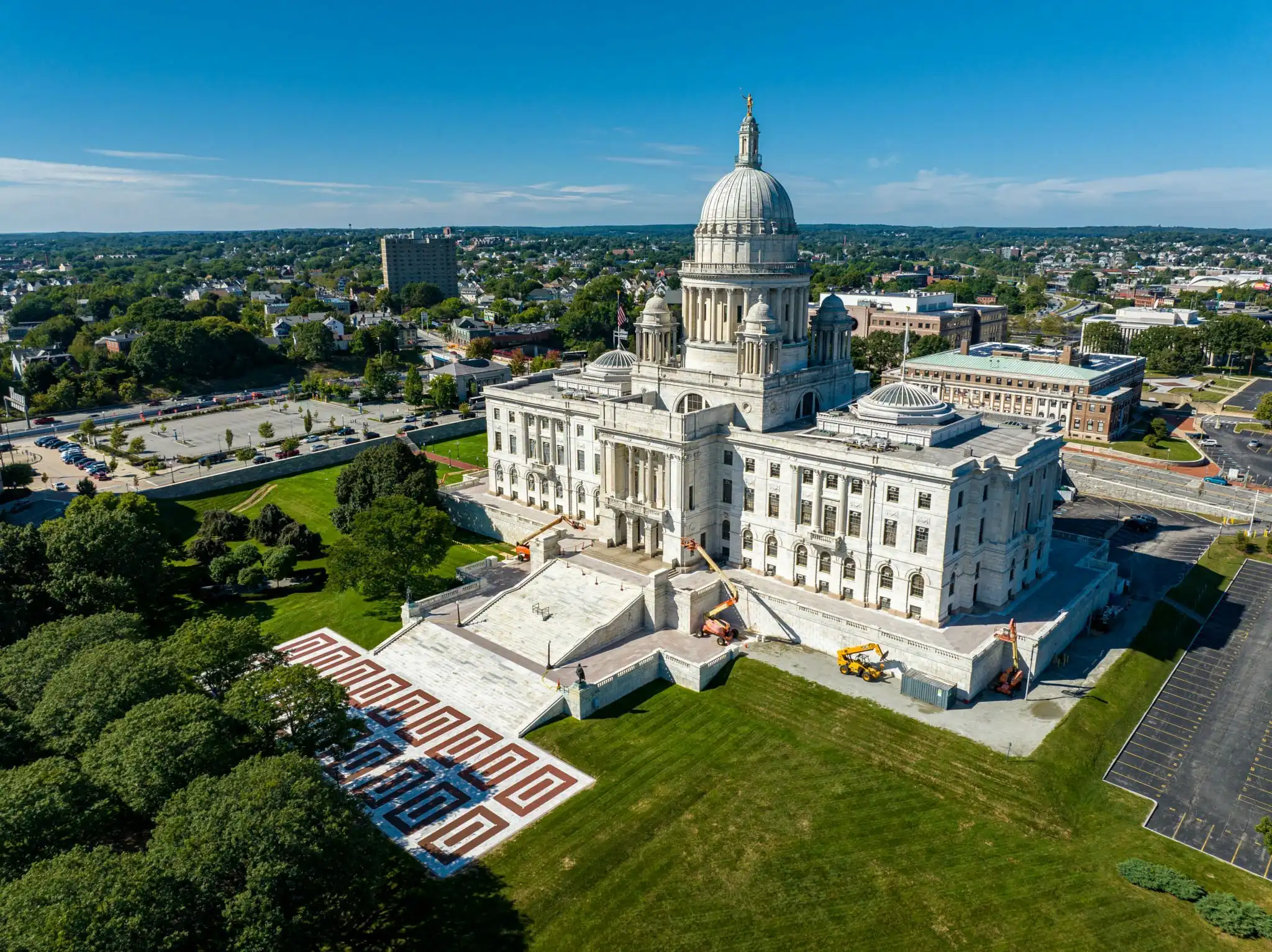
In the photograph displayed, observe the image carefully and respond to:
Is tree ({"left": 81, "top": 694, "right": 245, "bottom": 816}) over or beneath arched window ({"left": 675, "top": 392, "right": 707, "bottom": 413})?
beneath

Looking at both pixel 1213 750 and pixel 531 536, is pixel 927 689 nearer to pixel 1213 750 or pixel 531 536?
pixel 1213 750

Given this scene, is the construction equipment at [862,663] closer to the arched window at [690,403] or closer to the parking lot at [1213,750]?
the parking lot at [1213,750]

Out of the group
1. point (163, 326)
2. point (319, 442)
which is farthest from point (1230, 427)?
point (163, 326)

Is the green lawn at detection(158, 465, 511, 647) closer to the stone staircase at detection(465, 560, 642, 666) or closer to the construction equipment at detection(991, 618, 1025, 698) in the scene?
the stone staircase at detection(465, 560, 642, 666)

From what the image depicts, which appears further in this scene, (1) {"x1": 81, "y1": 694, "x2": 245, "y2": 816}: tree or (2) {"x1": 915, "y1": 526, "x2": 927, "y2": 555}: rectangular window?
(2) {"x1": 915, "y1": 526, "x2": 927, "y2": 555}: rectangular window

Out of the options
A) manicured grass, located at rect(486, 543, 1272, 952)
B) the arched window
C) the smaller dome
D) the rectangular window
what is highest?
the smaller dome

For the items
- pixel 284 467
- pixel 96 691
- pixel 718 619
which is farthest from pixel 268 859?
pixel 284 467

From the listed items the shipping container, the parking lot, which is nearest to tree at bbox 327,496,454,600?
the shipping container

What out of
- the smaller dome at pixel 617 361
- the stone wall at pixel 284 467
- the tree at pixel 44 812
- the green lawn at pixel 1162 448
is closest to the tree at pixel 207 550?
the stone wall at pixel 284 467
